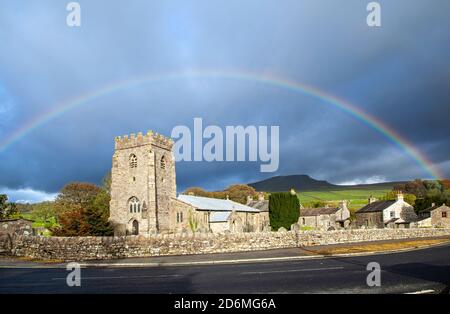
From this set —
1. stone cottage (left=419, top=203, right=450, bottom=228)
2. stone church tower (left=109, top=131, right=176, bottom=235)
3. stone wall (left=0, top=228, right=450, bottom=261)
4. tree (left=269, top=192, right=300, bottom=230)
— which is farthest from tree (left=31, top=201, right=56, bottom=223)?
stone cottage (left=419, top=203, right=450, bottom=228)

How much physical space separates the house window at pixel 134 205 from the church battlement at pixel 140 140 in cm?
677

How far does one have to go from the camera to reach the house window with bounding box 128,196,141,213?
160 ft

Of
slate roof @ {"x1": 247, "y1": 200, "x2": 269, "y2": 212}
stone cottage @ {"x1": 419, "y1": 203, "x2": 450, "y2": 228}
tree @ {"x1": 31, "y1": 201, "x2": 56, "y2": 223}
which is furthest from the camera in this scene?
tree @ {"x1": 31, "y1": 201, "x2": 56, "y2": 223}

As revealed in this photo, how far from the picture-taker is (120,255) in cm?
2627

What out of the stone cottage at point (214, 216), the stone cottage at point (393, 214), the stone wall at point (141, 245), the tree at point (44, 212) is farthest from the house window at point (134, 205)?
the stone cottage at point (393, 214)

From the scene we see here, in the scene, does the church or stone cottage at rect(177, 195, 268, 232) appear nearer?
the church

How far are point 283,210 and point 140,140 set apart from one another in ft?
79.2

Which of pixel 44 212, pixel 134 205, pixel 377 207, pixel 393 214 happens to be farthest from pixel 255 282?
pixel 44 212

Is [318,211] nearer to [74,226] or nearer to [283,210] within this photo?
[283,210]

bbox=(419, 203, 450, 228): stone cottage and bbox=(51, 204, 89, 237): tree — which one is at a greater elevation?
bbox=(51, 204, 89, 237): tree

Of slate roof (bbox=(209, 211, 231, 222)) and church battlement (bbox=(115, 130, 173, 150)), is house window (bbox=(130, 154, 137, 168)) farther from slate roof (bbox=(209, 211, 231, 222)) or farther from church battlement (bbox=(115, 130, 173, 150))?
slate roof (bbox=(209, 211, 231, 222))
